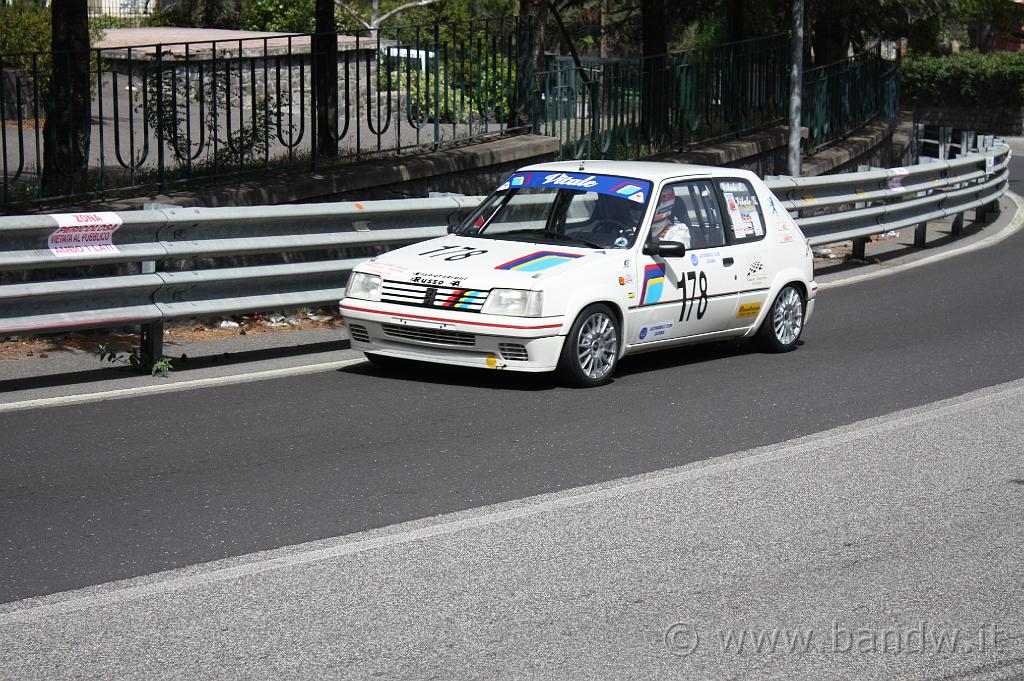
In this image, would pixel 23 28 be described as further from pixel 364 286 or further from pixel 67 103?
pixel 364 286

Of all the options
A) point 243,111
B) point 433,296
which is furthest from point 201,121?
point 433,296

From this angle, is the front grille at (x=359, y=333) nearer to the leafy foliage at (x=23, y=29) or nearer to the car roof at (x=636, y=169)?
the car roof at (x=636, y=169)

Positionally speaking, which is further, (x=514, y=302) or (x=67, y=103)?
(x=67, y=103)

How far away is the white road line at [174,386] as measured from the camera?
868 cm

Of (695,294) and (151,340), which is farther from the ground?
(695,294)

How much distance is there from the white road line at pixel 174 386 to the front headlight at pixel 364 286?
0.62 m

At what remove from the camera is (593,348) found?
381 inches

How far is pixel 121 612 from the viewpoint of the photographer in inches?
205

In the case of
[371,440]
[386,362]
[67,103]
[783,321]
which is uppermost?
[67,103]

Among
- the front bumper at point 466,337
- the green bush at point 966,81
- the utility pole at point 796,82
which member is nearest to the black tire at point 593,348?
the front bumper at point 466,337

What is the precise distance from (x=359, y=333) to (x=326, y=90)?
19.5 feet

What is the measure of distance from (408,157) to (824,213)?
17.1 feet

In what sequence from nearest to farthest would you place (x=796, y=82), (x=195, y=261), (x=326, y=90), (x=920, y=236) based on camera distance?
(x=195, y=261), (x=326, y=90), (x=920, y=236), (x=796, y=82)

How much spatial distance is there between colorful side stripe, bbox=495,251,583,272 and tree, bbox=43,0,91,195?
15.9 feet
